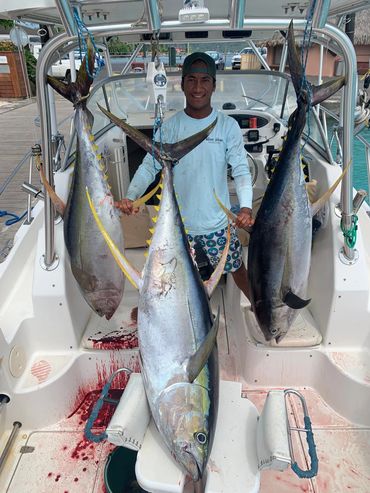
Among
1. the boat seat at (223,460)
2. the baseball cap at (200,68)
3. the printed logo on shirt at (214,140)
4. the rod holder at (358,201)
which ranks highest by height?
Result: the baseball cap at (200,68)

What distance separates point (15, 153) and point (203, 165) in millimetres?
9154

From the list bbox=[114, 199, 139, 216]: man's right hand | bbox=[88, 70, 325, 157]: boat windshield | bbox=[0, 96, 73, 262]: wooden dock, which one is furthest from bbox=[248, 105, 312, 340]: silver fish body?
bbox=[88, 70, 325, 157]: boat windshield

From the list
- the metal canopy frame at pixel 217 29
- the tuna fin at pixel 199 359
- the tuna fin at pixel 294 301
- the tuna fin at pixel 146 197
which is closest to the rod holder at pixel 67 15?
the metal canopy frame at pixel 217 29

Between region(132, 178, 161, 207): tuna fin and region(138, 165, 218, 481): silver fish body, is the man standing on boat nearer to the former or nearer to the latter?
region(132, 178, 161, 207): tuna fin

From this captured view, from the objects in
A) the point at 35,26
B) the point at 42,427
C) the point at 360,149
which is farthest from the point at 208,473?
the point at 360,149

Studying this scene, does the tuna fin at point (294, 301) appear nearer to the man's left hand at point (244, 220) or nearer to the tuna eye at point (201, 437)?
the man's left hand at point (244, 220)

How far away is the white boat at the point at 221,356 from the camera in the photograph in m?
1.54

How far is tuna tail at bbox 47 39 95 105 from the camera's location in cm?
164

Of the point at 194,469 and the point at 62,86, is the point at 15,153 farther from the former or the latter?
the point at 194,469

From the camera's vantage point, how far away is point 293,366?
2.26 meters

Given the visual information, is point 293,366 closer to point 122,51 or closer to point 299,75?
point 299,75

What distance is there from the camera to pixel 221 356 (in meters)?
2.52

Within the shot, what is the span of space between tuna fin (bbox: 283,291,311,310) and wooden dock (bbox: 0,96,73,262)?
5.94ft

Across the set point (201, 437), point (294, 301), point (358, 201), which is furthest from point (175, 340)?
point (358, 201)
